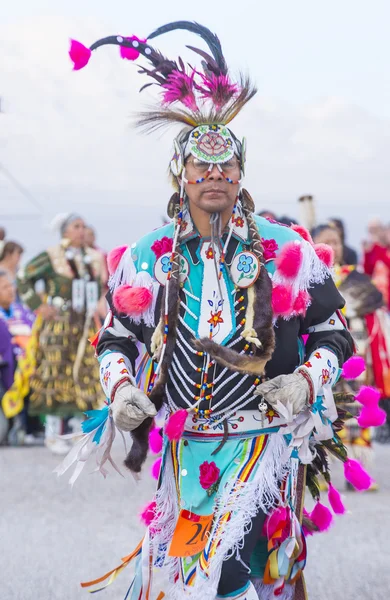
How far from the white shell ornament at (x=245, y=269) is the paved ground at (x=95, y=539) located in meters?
1.89

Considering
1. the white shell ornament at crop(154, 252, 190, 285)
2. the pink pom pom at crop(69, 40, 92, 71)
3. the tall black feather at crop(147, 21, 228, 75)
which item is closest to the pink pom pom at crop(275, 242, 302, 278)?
the white shell ornament at crop(154, 252, 190, 285)

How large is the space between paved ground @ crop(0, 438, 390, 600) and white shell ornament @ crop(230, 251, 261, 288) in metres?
1.89

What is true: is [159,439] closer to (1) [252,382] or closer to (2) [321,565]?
(1) [252,382]

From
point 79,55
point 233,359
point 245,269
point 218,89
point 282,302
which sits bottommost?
point 233,359

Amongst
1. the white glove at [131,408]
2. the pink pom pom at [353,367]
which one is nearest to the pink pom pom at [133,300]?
the white glove at [131,408]

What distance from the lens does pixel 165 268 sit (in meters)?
4.21

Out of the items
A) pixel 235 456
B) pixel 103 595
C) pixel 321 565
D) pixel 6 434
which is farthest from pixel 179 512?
pixel 6 434

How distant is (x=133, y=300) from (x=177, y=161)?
527mm

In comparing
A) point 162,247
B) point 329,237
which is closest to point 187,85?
point 162,247

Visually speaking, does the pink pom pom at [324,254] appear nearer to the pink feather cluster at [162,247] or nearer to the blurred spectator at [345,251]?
the pink feather cluster at [162,247]

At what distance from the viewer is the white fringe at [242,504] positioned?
3.93 metres

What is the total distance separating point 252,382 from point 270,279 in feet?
1.21

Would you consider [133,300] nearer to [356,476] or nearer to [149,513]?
[149,513]

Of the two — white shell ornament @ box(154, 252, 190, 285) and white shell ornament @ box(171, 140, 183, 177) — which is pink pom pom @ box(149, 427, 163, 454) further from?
white shell ornament @ box(171, 140, 183, 177)
